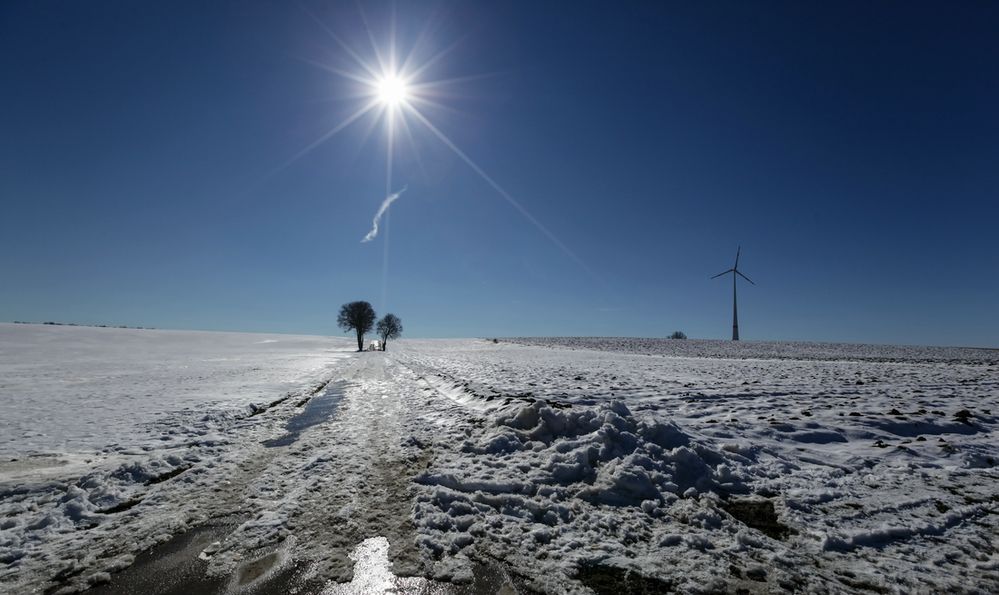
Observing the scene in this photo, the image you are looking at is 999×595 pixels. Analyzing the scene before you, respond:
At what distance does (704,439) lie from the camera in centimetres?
814

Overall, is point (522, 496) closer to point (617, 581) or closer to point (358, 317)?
point (617, 581)

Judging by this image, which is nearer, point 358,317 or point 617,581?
point 617,581

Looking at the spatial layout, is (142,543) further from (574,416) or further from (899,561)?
(899,561)

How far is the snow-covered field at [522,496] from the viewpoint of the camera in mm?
3965

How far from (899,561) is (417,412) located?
10.0m

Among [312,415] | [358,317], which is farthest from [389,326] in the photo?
[312,415]

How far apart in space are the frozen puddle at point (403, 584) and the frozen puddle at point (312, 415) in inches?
219

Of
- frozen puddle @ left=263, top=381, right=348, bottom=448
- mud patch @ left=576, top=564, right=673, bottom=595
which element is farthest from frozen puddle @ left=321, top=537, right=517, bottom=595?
frozen puddle @ left=263, top=381, right=348, bottom=448

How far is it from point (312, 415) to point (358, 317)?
224 ft

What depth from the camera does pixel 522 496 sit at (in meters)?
5.65

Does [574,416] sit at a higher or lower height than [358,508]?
higher

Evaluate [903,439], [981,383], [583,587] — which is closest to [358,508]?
[583,587]

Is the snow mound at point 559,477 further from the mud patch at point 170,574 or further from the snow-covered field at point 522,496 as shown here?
the mud patch at point 170,574

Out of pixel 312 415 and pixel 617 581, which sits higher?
pixel 617 581
